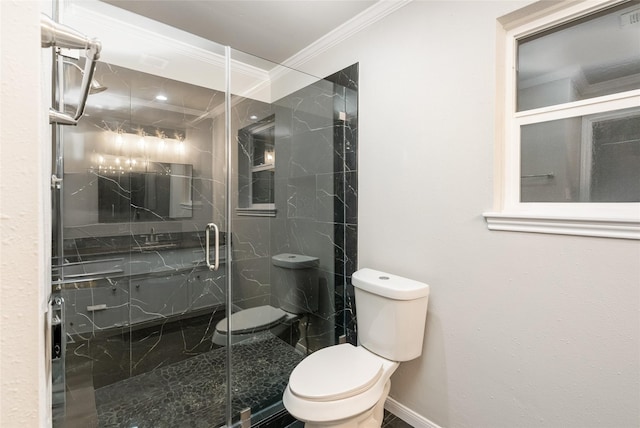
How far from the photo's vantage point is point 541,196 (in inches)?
51.0

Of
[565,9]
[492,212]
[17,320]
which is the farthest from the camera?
[492,212]

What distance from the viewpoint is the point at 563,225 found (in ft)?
3.77

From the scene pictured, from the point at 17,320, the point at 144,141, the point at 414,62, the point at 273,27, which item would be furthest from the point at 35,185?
the point at 273,27

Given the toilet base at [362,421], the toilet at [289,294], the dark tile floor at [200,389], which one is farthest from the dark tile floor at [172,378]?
the toilet base at [362,421]

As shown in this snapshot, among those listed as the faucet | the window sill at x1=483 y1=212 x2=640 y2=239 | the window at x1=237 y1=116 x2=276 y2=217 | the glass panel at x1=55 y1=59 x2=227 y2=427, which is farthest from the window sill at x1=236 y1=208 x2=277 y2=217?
the window sill at x1=483 y1=212 x2=640 y2=239

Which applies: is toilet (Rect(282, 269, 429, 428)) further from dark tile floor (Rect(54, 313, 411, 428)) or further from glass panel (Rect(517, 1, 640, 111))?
glass panel (Rect(517, 1, 640, 111))

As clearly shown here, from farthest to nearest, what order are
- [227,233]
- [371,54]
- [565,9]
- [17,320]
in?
[227,233] → [371,54] → [565,9] → [17,320]

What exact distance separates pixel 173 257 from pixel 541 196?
2274mm

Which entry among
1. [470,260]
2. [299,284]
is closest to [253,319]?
[299,284]

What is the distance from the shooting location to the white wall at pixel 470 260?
1.08 m

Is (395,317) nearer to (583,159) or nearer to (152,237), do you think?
(583,159)

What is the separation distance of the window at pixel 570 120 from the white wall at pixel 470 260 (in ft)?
0.28

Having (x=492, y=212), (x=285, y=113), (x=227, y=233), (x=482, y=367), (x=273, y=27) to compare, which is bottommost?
(x=482, y=367)

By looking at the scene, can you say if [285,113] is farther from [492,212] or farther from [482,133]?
[492,212]
